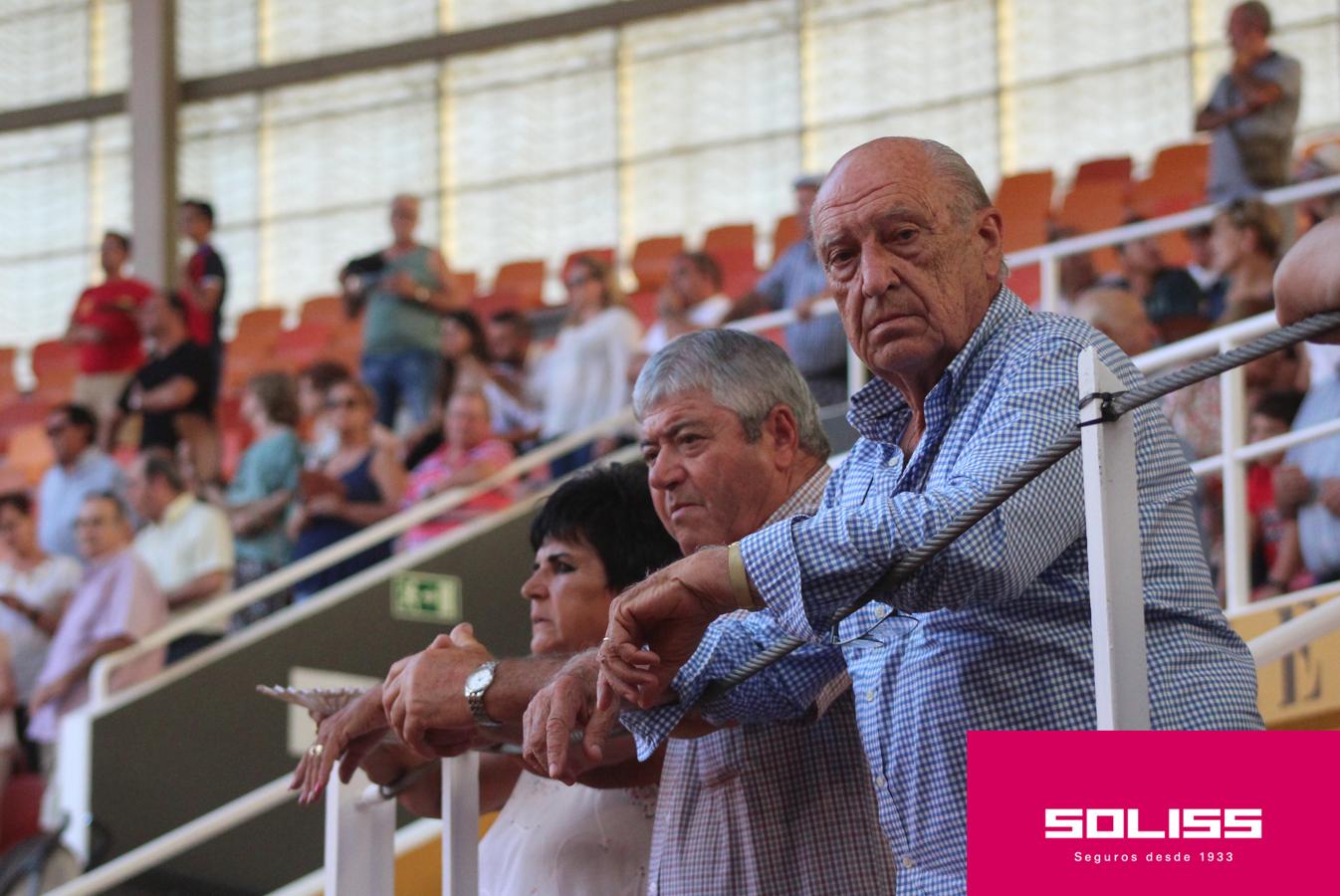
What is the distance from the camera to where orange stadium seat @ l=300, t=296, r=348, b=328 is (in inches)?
440

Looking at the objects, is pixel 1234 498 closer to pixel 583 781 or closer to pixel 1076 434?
pixel 583 781

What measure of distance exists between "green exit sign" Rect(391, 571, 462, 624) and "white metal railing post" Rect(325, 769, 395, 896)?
12.4ft

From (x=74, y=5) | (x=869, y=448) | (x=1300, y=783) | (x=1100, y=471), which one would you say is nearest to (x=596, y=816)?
(x=869, y=448)

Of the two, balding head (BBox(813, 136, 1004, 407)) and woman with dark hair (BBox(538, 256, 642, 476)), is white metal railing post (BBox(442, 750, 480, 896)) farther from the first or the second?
woman with dark hair (BBox(538, 256, 642, 476))

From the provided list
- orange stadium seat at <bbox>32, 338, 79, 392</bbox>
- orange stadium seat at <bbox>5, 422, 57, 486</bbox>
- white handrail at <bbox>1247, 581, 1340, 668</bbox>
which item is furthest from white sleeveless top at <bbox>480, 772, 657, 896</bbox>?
orange stadium seat at <bbox>32, 338, 79, 392</bbox>

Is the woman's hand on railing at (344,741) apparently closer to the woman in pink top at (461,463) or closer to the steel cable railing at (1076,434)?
the steel cable railing at (1076,434)

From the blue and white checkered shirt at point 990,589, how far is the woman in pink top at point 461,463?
14.5ft

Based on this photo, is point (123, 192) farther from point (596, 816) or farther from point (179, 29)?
point (596, 816)

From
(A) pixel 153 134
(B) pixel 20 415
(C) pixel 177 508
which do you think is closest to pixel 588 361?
(C) pixel 177 508

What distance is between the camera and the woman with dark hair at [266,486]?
638cm

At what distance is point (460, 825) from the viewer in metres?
2.12

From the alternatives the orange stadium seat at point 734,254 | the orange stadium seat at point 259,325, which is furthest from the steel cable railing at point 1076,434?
the orange stadium seat at point 259,325

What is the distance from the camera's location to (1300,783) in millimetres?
1115

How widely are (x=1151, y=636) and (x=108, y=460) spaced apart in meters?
6.06
